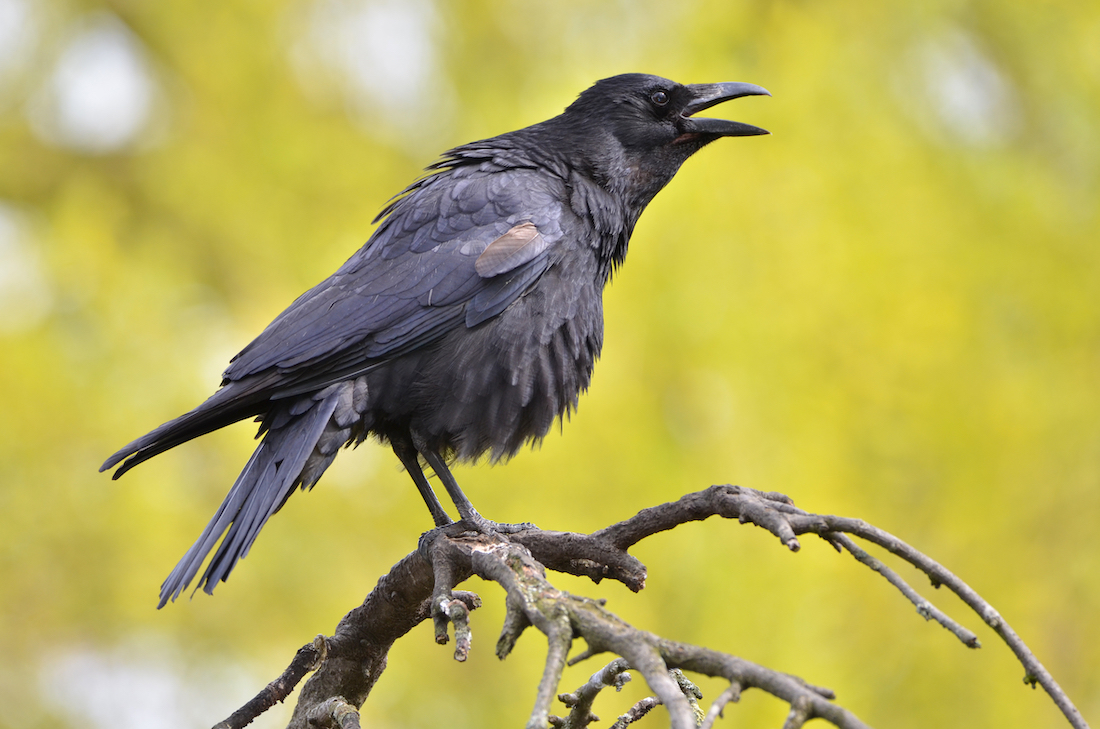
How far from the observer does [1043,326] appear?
484 cm

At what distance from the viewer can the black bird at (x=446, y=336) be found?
229 centimetres

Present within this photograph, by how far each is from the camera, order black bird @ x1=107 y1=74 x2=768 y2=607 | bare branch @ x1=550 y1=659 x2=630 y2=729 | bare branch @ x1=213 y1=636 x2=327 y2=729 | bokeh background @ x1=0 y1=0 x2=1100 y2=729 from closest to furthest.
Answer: bare branch @ x1=550 y1=659 x2=630 y2=729
bare branch @ x1=213 y1=636 x2=327 y2=729
black bird @ x1=107 y1=74 x2=768 y2=607
bokeh background @ x1=0 y1=0 x2=1100 y2=729

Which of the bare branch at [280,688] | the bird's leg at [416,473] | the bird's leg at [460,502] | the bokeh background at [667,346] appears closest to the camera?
the bare branch at [280,688]

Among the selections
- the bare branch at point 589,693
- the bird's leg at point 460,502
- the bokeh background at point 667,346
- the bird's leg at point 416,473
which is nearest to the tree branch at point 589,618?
the bare branch at point 589,693

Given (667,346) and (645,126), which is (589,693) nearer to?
(645,126)

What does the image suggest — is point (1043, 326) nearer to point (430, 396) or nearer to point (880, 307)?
point (880, 307)

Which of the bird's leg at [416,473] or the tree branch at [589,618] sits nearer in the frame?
the tree branch at [589,618]

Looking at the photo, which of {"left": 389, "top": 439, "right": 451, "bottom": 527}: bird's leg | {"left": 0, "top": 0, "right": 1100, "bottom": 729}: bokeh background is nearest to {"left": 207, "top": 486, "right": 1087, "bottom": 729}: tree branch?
{"left": 389, "top": 439, "right": 451, "bottom": 527}: bird's leg

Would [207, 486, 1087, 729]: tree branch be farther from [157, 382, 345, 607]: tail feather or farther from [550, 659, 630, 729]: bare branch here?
[157, 382, 345, 607]: tail feather

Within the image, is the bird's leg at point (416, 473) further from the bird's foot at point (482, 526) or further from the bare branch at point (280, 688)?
the bare branch at point (280, 688)

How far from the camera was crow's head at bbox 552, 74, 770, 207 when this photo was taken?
3025 mm

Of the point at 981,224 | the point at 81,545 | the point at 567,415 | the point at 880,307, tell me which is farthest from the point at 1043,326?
the point at 81,545

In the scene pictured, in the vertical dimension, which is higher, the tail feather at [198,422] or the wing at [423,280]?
the wing at [423,280]

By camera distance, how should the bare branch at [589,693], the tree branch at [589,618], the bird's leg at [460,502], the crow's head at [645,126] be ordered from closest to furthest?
the tree branch at [589,618] < the bare branch at [589,693] < the bird's leg at [460,502] < the crow's head at [645,126]
